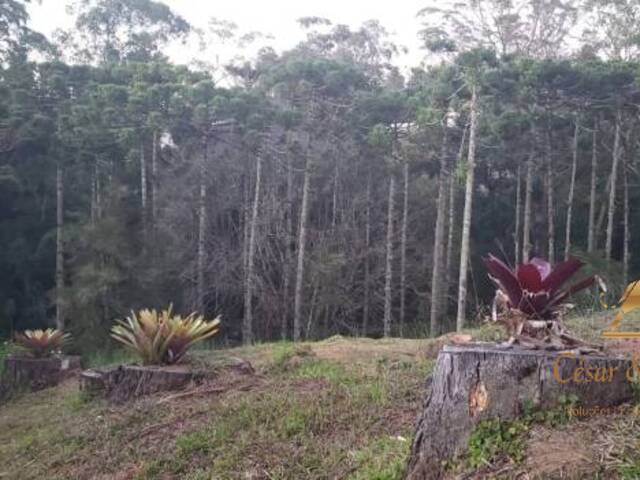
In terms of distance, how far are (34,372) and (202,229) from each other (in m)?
6.01

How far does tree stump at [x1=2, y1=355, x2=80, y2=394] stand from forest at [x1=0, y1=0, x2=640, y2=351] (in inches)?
170

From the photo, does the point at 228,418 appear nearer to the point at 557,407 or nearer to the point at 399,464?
the point at 399,464

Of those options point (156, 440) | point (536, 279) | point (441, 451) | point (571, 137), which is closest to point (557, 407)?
point (441, 451)

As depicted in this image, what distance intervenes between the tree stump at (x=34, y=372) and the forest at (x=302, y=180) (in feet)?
14.1

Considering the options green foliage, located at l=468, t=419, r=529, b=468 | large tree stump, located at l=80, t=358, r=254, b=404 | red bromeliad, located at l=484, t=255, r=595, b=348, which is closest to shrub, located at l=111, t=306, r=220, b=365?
large tree stump, located at l=80, t=358, r=254, b=404

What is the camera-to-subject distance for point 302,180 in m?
14.9

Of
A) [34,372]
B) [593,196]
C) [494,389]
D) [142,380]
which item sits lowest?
[34,372]

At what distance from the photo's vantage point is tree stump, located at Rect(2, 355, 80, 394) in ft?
25.3

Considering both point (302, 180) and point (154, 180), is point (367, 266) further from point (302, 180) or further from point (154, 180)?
point (154, 180)

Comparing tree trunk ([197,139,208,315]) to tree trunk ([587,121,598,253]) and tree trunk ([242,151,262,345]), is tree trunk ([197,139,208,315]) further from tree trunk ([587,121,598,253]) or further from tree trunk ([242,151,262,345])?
tree trunk ([587,121,598,253])

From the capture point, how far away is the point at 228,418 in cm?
407

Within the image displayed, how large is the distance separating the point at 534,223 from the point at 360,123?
203 inches

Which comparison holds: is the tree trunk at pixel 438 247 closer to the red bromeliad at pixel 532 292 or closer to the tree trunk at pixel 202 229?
the tree trunk at pixel 202 229

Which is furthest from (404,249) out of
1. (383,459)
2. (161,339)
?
(383,459)
